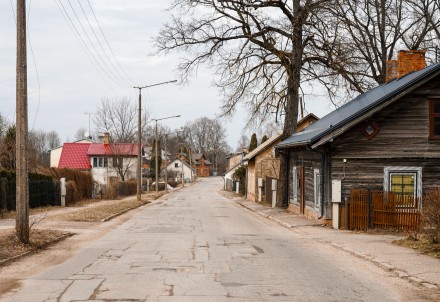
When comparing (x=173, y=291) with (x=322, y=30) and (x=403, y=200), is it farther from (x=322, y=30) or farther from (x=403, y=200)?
(x=322, y=30)

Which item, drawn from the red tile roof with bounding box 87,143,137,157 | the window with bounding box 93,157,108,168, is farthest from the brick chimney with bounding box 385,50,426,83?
the window with bounding box 93,157,108,168

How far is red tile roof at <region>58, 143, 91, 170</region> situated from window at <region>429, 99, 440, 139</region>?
61.1 m

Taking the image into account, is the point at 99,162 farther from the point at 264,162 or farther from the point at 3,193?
the point at 3,193

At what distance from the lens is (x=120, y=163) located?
68875 millimetres

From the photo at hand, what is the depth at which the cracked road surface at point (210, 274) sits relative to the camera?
8.94m

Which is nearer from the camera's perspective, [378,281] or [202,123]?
[378,281]

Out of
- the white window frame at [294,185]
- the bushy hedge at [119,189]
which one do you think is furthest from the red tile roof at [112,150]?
the white window frame at [294,185]

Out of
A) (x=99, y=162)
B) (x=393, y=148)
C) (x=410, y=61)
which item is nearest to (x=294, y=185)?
(x=410, y=61)

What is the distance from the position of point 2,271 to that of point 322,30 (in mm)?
22277

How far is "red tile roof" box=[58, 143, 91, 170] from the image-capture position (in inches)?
3039

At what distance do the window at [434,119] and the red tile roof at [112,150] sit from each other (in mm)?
50101

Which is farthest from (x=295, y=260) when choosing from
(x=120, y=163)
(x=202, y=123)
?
(x=202, y=123)

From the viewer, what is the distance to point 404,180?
2195 cm

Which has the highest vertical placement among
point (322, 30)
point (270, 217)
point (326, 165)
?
point (322, 30)
